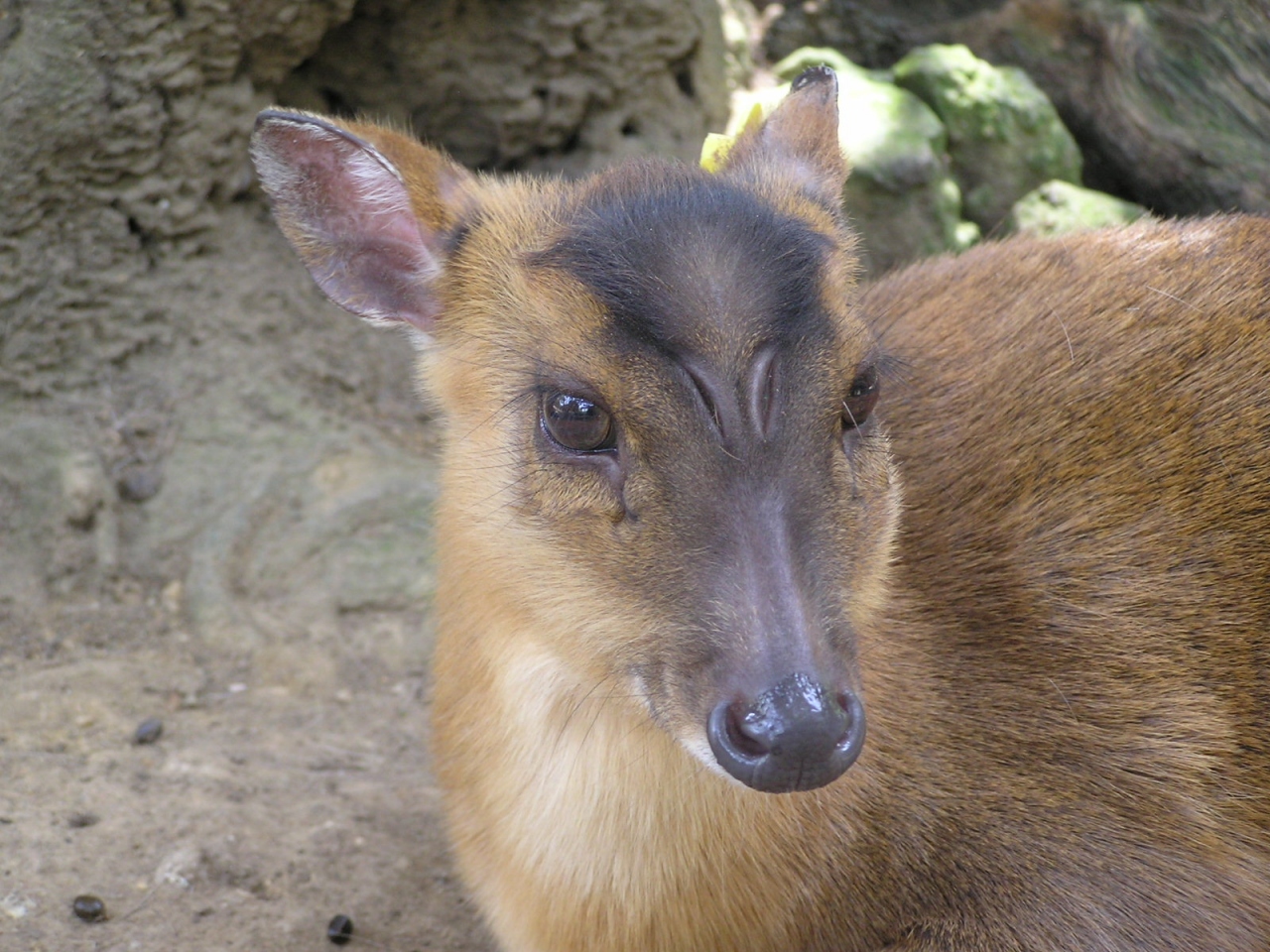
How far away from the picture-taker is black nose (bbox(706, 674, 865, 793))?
8.59ft

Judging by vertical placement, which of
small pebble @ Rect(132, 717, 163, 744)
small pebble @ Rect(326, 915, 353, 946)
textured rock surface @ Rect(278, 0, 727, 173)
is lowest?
small pebble @ Rect(132, 717, 163, 744)

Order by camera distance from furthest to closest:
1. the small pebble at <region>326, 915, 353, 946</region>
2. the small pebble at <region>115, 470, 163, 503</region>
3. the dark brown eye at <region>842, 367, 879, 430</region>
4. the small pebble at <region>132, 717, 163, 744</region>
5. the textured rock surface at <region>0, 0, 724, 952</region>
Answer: the small pebble at <region>115, 470, 163, 503</region>, the small pebble at <region>132, 717, 163, 744</region>, the textured rock surface at <region>0, 0, 724, 952</region>, the small pebble at <region>326, 915, 353, 946</region>, the dark brown eye at <region>842, 367, 879, 430</region>

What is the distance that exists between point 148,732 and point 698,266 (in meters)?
2.93

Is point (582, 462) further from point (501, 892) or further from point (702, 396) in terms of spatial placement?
point (501, 892)

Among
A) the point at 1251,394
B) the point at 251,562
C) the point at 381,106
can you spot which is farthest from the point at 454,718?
the point at 381,106

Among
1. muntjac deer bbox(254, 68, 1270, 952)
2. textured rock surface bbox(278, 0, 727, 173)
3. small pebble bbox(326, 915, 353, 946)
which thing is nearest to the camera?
muntjac deer bbox(254, 68, 1270, 952)

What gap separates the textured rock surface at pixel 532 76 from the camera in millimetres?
6281

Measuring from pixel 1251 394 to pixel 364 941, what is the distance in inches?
125

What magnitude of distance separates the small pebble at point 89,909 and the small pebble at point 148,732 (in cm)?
91

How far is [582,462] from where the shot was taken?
310 centimetres

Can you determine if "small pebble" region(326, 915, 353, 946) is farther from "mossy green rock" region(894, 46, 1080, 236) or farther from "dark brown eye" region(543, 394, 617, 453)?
"mossy green rock" region(894, 46, 1080, 236)

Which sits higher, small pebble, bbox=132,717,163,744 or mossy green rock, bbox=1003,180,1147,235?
mossy green rock, bbox=1003,180,1147,235

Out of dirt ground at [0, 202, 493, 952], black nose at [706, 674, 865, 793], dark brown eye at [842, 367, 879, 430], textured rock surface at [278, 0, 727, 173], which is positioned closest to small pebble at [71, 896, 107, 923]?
dirt ground at [0, 202, 493, 952]

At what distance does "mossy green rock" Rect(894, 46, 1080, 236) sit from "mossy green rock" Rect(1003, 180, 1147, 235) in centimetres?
24
